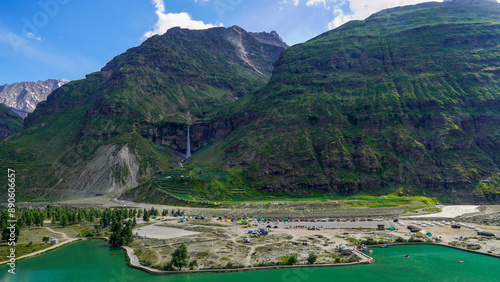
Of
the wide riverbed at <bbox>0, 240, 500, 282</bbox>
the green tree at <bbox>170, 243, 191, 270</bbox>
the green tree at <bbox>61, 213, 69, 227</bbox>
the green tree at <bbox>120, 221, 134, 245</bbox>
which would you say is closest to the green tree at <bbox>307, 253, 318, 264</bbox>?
the wide riverbed at <bbox>0, 240, 500, 282</bbox>

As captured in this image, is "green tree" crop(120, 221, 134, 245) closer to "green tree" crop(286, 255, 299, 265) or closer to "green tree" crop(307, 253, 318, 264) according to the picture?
"green tree" crop(286, 255, 299, 265)

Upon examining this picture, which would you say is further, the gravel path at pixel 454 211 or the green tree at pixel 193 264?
the gravel path at pixel 454 211

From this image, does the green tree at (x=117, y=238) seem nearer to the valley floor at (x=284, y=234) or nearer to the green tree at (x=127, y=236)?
the green tree at (x=127, y=236)

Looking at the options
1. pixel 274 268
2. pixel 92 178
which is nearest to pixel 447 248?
pixel 274 268

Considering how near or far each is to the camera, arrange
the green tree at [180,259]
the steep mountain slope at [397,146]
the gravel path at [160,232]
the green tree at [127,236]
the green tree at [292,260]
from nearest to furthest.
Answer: the green tree at [180,259] < the green tree at [292,260] < the green tree at [127,236] < the gravel path at [160,232] < the steep mountain slope at [397,146]

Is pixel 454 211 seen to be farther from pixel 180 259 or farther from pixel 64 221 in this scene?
pixel 64 221

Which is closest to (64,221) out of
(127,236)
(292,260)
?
(127,236)

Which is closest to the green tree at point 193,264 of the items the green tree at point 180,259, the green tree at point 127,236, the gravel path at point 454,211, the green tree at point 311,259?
the green tree at point 180,259

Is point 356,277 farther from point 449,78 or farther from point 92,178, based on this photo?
point 449,78

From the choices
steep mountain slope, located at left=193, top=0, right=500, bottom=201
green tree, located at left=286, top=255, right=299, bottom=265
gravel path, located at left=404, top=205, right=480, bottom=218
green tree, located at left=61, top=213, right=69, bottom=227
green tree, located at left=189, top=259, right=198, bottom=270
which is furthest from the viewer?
steep mountain slope, located at left=193, top=0, right=500, bottom=201
